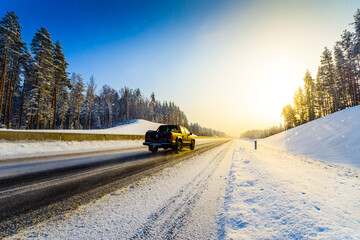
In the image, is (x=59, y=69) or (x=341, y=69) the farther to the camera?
(x=341, y=69)

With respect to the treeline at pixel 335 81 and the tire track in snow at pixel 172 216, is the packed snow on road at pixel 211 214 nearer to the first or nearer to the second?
the tire track in snow at pixel 172 216

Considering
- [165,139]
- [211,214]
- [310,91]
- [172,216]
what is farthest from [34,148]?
[310,91]

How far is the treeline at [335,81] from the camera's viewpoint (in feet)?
115

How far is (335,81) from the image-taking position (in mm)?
40719

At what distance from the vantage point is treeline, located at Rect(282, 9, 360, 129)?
3507cm

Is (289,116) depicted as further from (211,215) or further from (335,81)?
(211,215)

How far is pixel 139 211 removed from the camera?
222 cm

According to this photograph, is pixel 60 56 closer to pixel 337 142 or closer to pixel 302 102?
pixel 337 142

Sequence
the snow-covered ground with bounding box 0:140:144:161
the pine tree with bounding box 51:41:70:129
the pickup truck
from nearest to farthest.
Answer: the snow-covered ground with bounding box 0:140:144:161 < the pickup truck < the pine tree with bounding box 51:41:70:129

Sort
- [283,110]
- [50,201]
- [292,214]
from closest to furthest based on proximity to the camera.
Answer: [292,214] < [50,201] < [283,110]

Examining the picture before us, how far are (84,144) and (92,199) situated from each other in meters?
12.1

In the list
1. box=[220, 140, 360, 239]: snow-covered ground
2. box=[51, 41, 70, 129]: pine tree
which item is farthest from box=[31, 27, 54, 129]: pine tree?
box=[220, 140, 360, 239]: snow-covered ground

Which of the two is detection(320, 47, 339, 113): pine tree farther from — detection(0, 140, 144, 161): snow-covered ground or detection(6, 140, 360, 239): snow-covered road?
detection(0, 140, 144, 161): snow-covered ground

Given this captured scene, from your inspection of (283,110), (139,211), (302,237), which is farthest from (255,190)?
(283,110)
